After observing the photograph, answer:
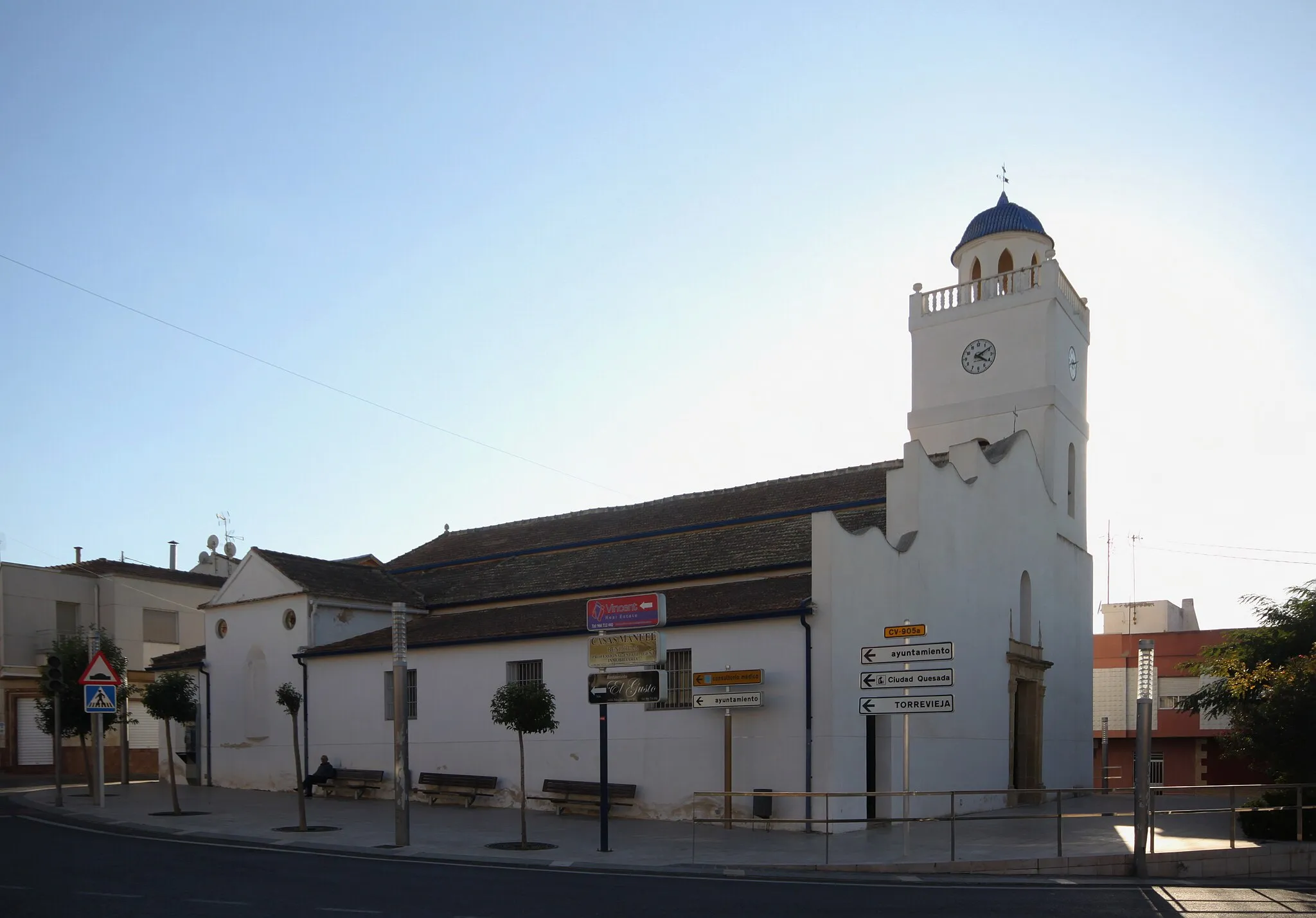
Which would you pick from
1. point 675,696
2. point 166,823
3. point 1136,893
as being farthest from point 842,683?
point 166,823

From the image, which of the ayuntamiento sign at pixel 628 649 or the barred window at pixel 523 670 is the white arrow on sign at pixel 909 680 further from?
the barred window at pixel 523 670

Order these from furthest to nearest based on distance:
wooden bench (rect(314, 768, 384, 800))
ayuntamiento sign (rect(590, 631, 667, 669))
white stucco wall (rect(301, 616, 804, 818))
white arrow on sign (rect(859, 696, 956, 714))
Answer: wooden bench (rect(314, 768, 384, 800))
white stucco wall (rect(301, 616, 804, 818))
ayuntamiento sign (rect(590, 631, 667, 669))
white arrow on sign (rect(859, 696, 956, 714))

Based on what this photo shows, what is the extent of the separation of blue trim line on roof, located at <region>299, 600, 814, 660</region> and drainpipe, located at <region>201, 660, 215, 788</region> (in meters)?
4.33

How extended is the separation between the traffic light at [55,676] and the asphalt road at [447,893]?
38.0 feet

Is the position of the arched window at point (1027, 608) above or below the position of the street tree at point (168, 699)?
above

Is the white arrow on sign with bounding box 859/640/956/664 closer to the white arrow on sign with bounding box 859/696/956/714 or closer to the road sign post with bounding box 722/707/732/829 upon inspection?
the white arrow on sign with bounding box 859/696/956/714

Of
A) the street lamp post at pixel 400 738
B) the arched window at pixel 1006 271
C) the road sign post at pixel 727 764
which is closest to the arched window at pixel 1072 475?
the arched window at pixel 1006 271

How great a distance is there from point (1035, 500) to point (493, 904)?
2184cm

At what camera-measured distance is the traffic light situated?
27.4 m

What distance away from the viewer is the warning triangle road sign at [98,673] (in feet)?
82.7

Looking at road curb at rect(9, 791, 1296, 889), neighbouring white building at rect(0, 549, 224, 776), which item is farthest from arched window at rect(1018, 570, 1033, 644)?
neighbouring white building at rect(0, 549, 224, 776)

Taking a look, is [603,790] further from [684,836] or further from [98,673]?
[98,673]

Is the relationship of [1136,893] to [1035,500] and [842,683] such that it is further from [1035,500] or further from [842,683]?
[1035,500]

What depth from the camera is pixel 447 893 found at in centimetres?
1324
